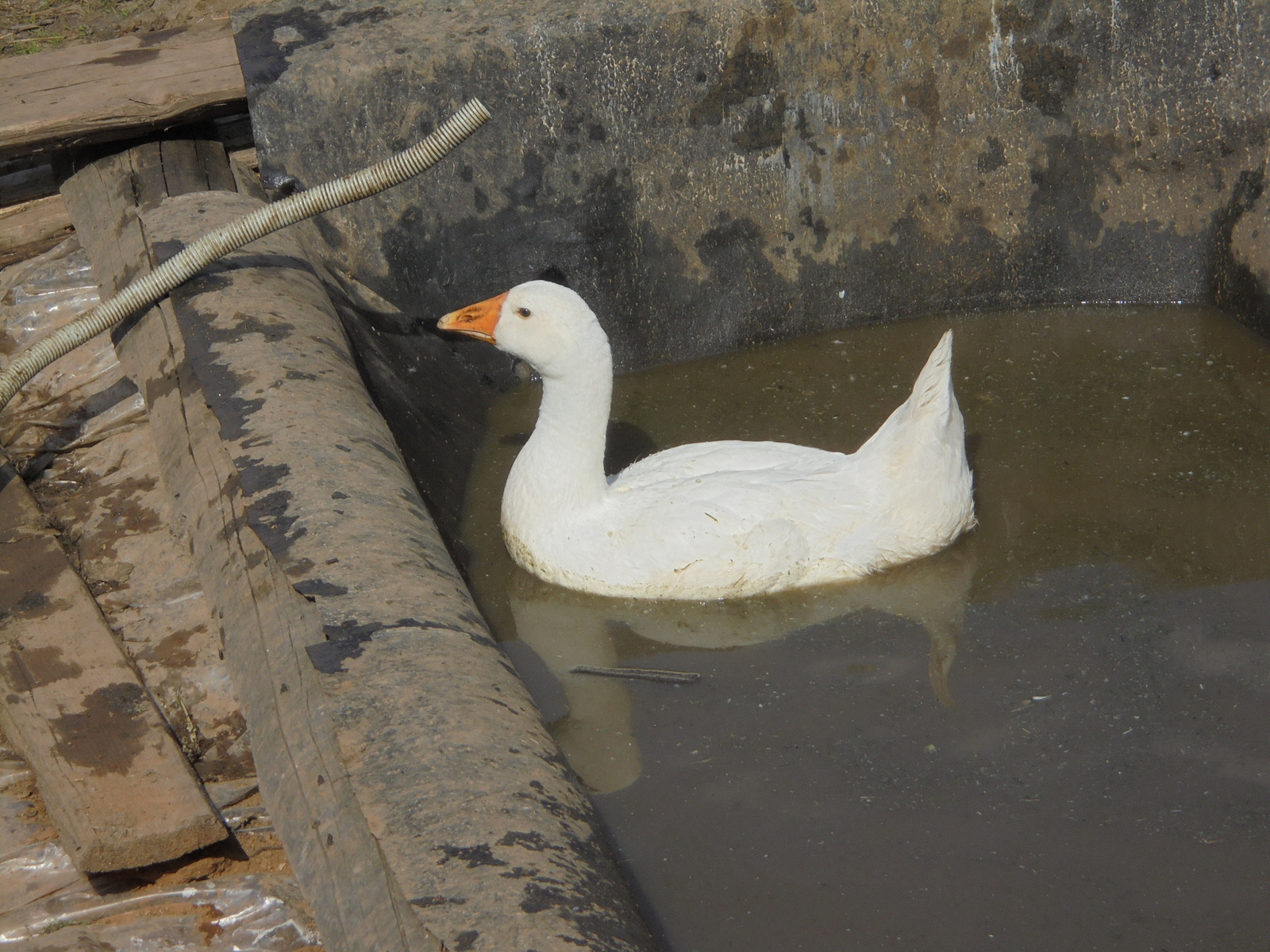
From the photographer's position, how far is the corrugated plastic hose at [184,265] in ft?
12.4

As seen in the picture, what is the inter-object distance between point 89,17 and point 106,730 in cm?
548

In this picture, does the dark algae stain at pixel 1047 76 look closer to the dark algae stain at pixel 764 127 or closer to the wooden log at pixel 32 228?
the dark algae stain at pixel 764 127

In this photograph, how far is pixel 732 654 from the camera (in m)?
3.78

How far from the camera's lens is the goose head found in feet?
13.0

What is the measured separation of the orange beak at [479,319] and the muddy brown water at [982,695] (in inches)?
32.2

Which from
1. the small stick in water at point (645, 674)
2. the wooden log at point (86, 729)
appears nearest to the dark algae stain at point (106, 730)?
the wooden log at point (86, 729)

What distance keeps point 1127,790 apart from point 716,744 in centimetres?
113

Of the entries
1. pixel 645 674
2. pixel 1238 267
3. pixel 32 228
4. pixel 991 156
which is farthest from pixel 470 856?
pixel 1238 267

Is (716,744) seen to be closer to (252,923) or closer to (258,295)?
(252,923)

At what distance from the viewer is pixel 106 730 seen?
9.26 ft

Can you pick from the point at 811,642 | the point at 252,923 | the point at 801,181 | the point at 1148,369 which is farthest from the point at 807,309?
the point at 252,923

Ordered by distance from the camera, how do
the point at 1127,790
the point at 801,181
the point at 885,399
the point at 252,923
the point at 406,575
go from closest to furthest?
the point at 252,923
the point at 406,575
the point at 1127,790
the point at 885,399
the point at 801,181

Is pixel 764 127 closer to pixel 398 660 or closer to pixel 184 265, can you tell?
pixel 184 265

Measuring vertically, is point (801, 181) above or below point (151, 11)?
below
